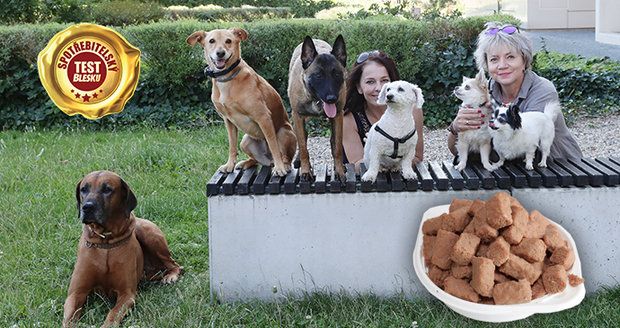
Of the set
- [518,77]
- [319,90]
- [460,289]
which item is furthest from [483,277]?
[518,77]

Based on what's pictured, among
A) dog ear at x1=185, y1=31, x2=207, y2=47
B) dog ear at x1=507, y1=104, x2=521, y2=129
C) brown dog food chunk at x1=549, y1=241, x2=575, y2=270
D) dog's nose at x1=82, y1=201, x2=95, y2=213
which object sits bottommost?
brown dog food chunk at x1=549, y1=241, x2=575, y2=270

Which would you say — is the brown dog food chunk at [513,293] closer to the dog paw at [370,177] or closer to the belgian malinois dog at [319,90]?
the dog paw at [370,177]

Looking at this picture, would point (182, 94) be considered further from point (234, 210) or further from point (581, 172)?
point (581, 172)

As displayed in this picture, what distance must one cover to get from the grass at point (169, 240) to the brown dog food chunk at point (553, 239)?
0.38 metres

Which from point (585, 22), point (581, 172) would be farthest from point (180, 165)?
point (585, 22)

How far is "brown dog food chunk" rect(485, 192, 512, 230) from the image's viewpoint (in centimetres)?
322

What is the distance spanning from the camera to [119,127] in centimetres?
909

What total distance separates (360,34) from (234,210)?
5657mm

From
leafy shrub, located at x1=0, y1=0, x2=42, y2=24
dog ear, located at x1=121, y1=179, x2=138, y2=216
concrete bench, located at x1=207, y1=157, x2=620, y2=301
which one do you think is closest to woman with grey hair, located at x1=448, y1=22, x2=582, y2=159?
concrete bench, located at x1=207, y1=157, x2=620, y2=301

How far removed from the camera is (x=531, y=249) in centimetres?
321

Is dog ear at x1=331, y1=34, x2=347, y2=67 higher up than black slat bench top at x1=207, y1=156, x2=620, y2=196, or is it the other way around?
dog ear at x1=331, y1=34, x2=347, y2=67

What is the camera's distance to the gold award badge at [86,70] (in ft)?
14.1

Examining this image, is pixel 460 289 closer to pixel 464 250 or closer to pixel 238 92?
pixel 464 250

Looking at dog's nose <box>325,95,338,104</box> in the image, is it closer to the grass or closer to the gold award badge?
the grass
